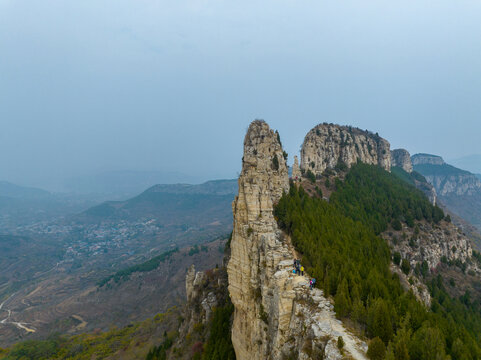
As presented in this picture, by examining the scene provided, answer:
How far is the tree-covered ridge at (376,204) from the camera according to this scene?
229 ft

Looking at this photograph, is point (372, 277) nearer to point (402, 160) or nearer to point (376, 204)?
point (376, 204)

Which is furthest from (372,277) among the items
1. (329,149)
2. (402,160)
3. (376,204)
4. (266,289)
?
(402,160)

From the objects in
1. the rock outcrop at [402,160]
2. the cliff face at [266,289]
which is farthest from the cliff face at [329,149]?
the rock outcrop at [402,160]

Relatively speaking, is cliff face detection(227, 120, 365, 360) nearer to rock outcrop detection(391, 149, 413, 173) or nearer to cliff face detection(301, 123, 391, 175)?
cliff face detection(301, 123, 391, 175)

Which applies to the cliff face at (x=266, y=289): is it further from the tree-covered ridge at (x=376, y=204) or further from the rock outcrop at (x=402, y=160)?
the rock outcrop at (x=402, y=160)

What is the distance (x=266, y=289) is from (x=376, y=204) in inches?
2492

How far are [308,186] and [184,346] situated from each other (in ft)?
172

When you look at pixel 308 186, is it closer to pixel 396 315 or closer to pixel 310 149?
pixel 310 149

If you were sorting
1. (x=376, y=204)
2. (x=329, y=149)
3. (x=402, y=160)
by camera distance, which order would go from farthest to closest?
(x=402, y=160) < (x=329, y=149) < (x=376, y=204)

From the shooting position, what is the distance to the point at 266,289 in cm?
3062

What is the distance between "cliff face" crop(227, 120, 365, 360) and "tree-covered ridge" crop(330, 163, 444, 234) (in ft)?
110

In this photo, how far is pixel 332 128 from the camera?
10838 centimetres

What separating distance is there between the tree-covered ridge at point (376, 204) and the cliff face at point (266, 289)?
110 feet

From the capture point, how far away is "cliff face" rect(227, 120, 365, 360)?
22094 mm
